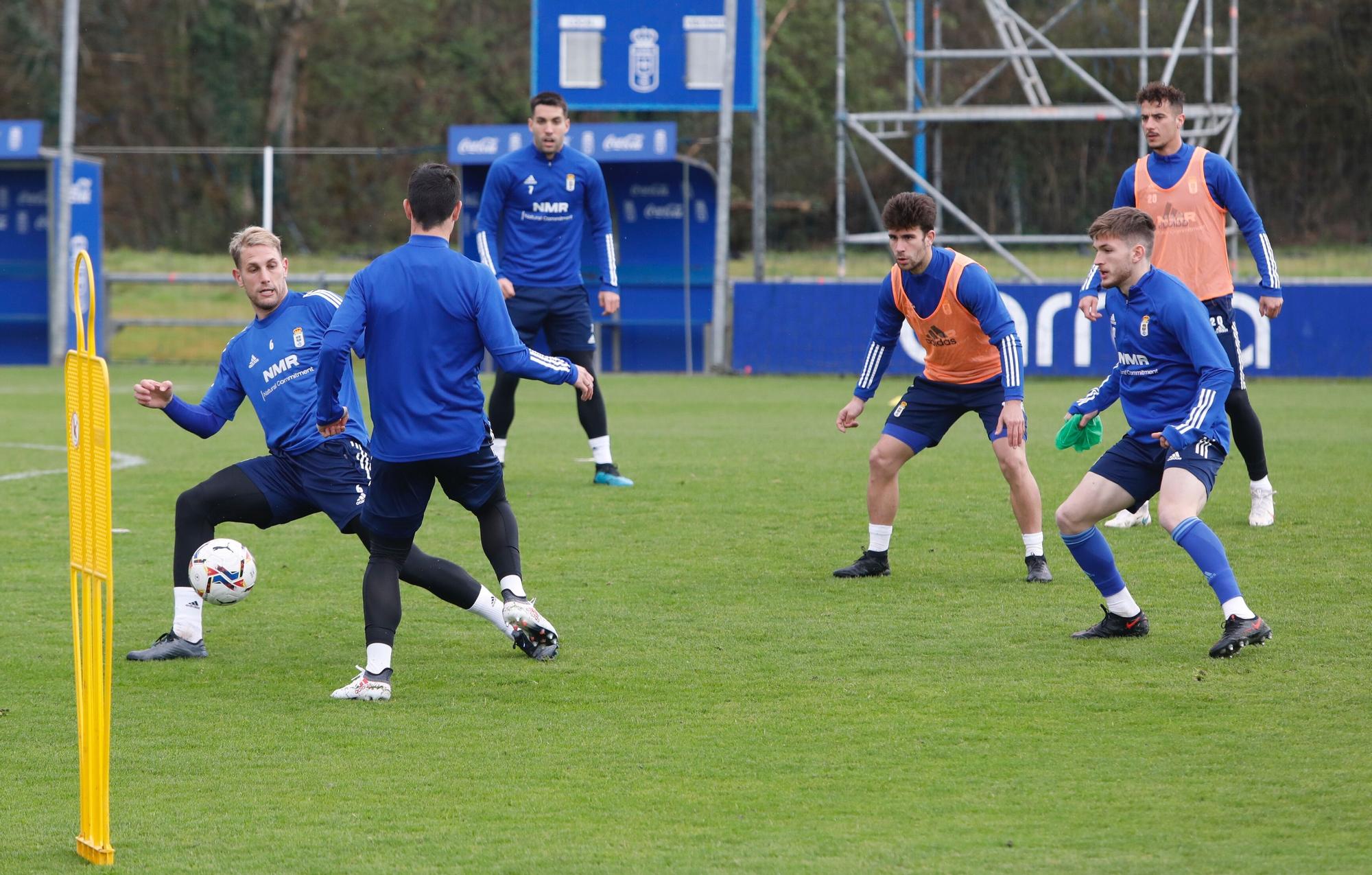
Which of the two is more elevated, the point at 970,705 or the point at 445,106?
the point at 445,106

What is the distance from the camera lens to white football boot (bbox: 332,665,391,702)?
205 inches

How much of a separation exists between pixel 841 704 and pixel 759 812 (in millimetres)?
1052

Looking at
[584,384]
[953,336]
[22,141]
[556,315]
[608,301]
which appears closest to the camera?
[584,384]

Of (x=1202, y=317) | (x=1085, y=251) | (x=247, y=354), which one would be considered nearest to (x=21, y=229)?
(x=1085, y=251)

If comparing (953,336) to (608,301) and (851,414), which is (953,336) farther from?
(608,301)

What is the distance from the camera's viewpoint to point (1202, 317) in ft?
18.4

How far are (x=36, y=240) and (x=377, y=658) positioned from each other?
1960 cm

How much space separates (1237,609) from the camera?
219 inches

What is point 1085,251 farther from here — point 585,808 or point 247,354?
point 585,808

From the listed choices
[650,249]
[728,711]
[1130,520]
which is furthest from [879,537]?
[650,249]

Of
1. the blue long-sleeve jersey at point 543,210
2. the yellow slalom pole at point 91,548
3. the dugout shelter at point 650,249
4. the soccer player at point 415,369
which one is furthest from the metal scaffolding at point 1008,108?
the yellow slalom pole at point 91,548

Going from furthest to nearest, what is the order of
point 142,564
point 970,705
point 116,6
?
1. point 116,6
2. point 142,564
3. point 970,705

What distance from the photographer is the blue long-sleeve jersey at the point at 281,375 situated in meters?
5.89

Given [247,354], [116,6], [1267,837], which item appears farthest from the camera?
[116,6]
